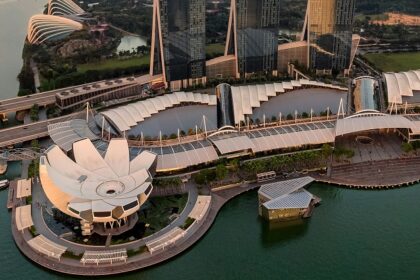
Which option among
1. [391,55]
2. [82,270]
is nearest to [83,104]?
[82,270]

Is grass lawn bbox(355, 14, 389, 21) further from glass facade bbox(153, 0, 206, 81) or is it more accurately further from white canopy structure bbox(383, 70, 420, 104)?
glass facade bbox(153, 0, 206, 81)

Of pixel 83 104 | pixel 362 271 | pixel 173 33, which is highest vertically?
pixel 173 33

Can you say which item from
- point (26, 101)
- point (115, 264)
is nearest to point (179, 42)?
point (26, 101)

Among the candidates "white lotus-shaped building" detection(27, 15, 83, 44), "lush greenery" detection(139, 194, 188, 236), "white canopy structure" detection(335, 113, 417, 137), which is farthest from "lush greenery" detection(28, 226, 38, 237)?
"white lotus-shaped building" detection(27, 15, 83, 44)

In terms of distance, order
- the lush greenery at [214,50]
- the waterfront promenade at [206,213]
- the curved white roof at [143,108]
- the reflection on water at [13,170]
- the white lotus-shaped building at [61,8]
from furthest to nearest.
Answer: the white lotus-shaped building at [61,8] → the lush greenery at [214,50] → the curved white roof at [143,108] → the reflection on water at [13,170] → the waterfront promenade at [206,213]

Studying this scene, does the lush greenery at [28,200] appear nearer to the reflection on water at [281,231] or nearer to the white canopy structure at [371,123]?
the reflection on water at [281,231]

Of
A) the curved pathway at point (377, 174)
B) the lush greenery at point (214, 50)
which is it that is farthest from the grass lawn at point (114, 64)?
the curved pathway at point (377, 174)

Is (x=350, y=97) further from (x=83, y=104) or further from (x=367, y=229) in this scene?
(x=83, y=104)

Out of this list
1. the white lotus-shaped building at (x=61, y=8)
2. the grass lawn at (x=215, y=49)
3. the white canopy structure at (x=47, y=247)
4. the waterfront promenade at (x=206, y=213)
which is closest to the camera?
the waterfront promenade at (x=206, y=213)
